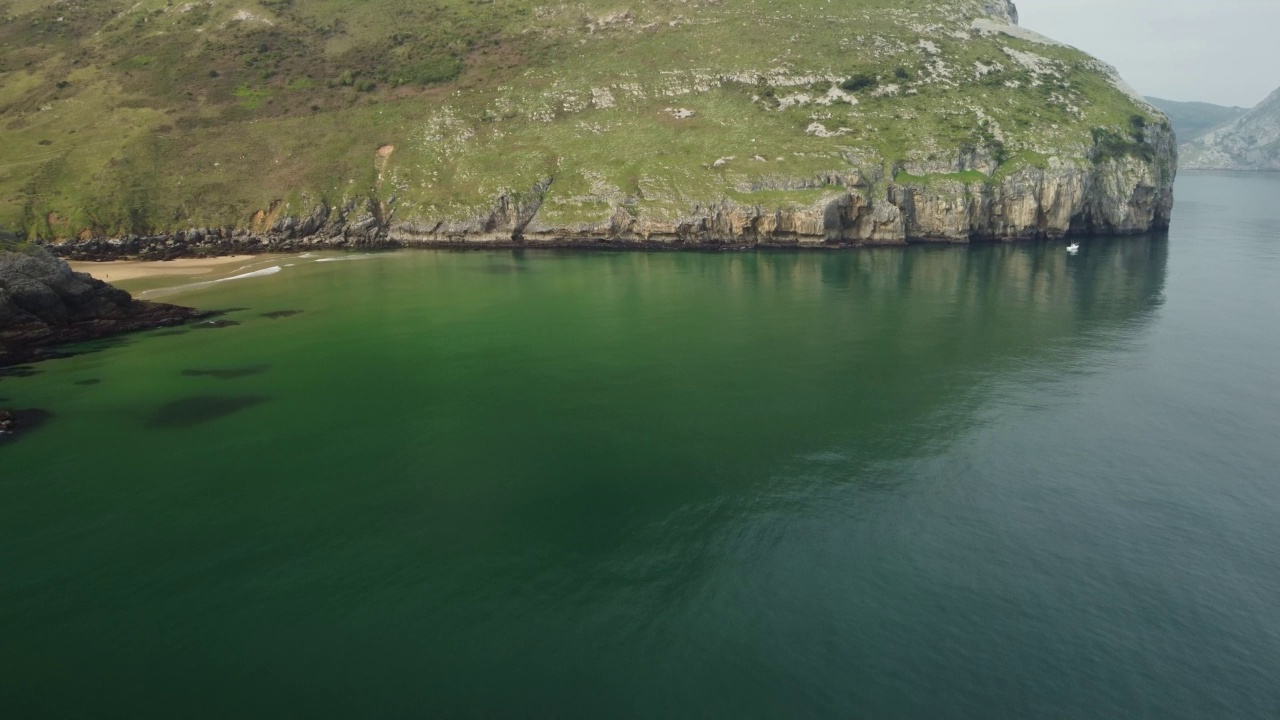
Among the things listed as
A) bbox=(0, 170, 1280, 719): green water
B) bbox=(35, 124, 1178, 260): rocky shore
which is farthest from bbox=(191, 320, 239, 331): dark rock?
bbox=(35, 124, 1178, 260): rocky shore

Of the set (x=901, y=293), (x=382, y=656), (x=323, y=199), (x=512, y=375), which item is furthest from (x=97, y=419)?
(x=323, y=199)

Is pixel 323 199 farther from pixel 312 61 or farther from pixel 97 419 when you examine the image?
pixel 97 419

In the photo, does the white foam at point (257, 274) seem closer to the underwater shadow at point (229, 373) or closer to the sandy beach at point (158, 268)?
the sandy beach at point (158, 268)

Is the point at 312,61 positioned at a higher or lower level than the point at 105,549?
higher

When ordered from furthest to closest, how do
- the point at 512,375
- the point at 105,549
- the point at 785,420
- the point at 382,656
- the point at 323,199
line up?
the point at 323,199 → the point at 512,375 → the point at 785,420 → the point at 105,549 → the point at 382,656

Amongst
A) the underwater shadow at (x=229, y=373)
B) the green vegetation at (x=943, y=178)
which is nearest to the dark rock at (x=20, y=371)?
the underwater shadow at (x=229, y=373)

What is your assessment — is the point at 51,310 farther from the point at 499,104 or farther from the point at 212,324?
the point at 499,104

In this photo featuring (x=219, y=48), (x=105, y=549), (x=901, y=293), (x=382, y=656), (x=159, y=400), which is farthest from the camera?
(x=219, y=48)
